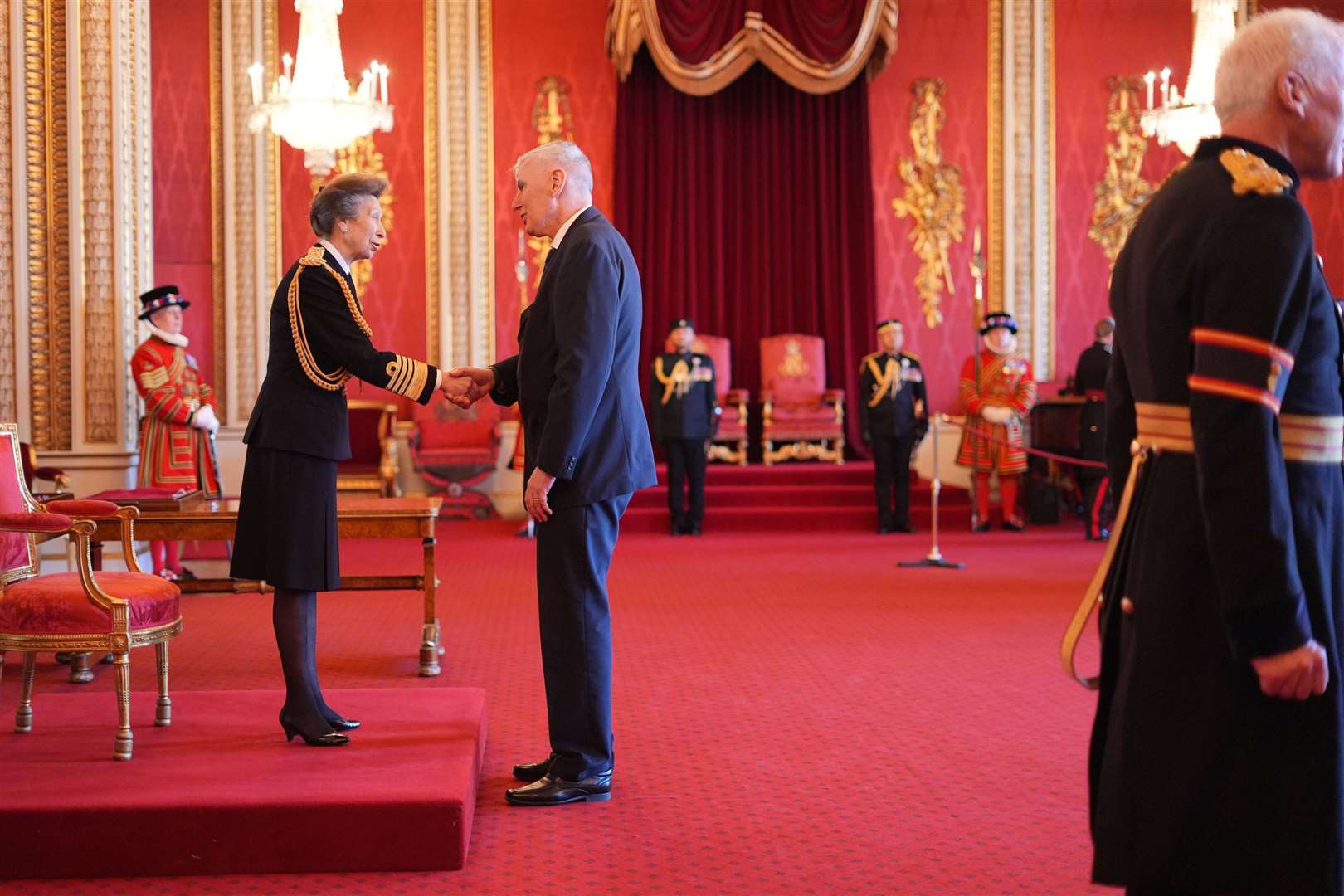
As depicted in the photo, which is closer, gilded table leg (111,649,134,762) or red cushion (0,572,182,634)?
gilded table leg (111,649,134,762)

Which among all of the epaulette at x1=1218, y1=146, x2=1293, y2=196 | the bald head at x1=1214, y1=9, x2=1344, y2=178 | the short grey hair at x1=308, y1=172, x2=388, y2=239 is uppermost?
the short grey hair at x1=308, y1=172, x2=388, y2=239

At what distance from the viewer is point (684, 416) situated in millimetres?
9648

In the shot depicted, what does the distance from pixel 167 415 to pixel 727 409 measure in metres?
5.10

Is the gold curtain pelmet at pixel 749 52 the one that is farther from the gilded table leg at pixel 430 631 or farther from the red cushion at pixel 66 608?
the red cushion at pixel 66 608

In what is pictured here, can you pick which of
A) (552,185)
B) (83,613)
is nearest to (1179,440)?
(552,185)

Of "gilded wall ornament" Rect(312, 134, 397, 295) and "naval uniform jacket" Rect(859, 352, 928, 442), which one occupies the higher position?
"gilded wall ornament" Rect(312, 134, 397, 295)

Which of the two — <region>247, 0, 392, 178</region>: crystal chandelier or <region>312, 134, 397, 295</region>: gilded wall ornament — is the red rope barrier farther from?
<region>312, 134, 397, 295</region>: gilded wall ornament

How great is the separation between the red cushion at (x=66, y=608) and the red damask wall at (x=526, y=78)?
7.79m

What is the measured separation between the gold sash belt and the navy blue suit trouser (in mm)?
1515

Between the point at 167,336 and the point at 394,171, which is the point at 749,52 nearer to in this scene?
the point at 394,171

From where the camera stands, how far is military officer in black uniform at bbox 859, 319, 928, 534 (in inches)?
379

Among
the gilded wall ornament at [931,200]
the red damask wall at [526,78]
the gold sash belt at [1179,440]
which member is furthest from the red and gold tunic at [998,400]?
the gold sash belt at [1179,440]

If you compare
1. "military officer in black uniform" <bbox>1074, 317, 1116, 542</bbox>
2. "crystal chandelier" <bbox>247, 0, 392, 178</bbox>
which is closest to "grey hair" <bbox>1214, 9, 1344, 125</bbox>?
"crystal chandelier" <bbox>247, 0, 392, 178</bbox>

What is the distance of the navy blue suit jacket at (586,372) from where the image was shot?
3107mm
